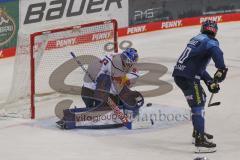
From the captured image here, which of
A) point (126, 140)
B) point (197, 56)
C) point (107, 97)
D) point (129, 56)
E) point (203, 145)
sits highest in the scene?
point (197, 56)

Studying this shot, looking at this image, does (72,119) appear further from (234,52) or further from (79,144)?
(234,52)

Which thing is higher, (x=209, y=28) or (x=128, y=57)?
(x=209, y=28)

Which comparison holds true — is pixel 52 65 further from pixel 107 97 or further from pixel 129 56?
pixel 129 56

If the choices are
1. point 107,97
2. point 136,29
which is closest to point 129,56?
point 107,97

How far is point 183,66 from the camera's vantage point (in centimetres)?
1045

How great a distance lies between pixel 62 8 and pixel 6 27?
2029mm

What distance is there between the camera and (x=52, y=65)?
1388cm

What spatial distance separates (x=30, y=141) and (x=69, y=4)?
9753mm

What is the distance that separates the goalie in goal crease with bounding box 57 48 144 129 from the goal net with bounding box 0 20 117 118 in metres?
1.21

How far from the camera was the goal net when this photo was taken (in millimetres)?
13008

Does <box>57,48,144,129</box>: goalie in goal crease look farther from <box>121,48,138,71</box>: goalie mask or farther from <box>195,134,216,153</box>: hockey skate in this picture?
<box>195,134,216,153</box>: hockey skate

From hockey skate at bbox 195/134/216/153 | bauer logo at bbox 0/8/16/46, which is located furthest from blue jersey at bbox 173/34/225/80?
bauer logo at bbox 0/8/16/46

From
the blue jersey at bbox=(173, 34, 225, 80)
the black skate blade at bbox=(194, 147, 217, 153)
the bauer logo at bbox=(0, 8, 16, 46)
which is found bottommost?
the black skate blade at bbox=(194, 147, 217, 153)

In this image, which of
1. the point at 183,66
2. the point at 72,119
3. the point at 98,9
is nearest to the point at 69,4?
the point at 98,9
